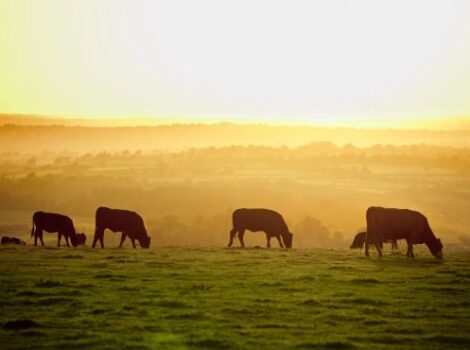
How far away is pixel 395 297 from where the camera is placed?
21.7 metres

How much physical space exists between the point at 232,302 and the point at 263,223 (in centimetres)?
2074

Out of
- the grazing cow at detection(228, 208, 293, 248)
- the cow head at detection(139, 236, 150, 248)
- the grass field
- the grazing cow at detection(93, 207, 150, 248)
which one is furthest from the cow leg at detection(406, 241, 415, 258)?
the grazing cow at detection(93, 207, 150, 248)

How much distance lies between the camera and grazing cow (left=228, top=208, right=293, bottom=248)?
40750 mm

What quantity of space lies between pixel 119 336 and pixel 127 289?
6374 millimetres

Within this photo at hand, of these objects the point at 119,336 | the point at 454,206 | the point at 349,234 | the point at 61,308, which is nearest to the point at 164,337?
the point at 119,336

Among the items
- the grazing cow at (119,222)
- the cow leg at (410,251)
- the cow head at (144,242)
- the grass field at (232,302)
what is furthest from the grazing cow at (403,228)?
the grazing cow at (119,222)

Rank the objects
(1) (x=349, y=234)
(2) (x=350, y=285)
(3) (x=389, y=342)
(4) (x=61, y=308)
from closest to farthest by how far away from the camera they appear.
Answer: (3) (x=389, y=342) < (4) (x=61, y=308) < (2) (x=350, y=285) < (1) (x=349, y=234)

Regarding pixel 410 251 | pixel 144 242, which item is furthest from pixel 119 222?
pixel 410 251

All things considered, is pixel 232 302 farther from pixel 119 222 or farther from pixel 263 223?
pixel 263 223

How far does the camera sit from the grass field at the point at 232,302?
1644 centimetres

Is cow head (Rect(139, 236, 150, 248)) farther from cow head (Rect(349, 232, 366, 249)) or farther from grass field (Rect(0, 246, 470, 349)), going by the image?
cow head (Rect(349, 232, 366, 249))

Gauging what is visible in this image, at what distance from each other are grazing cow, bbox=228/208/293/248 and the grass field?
921cm

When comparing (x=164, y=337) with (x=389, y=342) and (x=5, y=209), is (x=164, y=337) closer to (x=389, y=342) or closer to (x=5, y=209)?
(x=389, y=342)

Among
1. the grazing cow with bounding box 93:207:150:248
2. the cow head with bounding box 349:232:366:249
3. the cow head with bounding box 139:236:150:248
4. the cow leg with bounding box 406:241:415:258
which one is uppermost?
the grazing cow with bounding box 93:207:150:248
